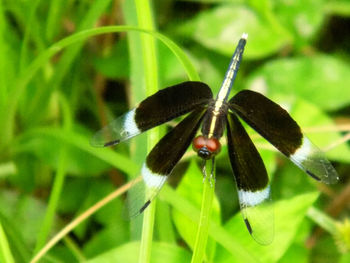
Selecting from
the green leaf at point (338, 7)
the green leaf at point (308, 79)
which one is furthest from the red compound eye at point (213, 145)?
the green leaf at point (338, 7)

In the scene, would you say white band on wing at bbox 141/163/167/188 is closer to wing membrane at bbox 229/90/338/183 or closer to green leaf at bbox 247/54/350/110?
wing membrane at bbox 229/90/338/183

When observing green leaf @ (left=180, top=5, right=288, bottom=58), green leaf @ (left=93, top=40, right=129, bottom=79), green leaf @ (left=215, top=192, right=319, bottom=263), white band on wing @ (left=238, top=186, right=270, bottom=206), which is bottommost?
green leaf @ (left=215, top=192, right=319, bottom=263)

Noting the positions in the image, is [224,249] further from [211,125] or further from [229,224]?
[211,125]

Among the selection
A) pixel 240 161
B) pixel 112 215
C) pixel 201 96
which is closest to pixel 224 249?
pixel 240 161

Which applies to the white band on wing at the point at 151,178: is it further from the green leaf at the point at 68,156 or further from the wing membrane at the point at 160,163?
the green leaf at the point at 68,156

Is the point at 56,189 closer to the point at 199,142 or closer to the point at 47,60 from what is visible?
the point at 47,60

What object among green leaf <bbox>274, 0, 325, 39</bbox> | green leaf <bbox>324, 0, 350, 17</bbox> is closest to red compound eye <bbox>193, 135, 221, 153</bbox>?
green leaf <bbox>274, 0, 325, 39</bbox>

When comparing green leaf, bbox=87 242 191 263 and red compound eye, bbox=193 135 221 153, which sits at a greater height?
red compound eye, bbox=193 135 221 153
